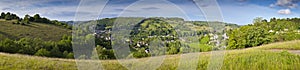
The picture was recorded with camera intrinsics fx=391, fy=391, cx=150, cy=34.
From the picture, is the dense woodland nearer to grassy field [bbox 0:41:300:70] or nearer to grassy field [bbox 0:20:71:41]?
grassy field [bbox 0:41:300:70]

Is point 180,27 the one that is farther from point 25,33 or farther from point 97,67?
point 25,33

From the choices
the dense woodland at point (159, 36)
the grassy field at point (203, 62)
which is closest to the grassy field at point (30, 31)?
the dense woodland at point (159, 36)

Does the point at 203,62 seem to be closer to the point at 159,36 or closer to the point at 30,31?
the point at 159,36

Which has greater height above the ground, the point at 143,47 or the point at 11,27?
the point at 143,47

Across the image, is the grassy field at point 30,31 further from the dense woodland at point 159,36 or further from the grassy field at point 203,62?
the grassy field at point 203,62

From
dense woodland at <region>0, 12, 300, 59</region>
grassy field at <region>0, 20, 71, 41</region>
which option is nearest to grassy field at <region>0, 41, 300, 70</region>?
dense woodland at <region>0, 12, 300, 59</region>

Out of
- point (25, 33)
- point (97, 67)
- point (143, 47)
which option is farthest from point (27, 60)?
point (25, 33)

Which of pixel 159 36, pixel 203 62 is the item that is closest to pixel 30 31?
pixel 159 36
